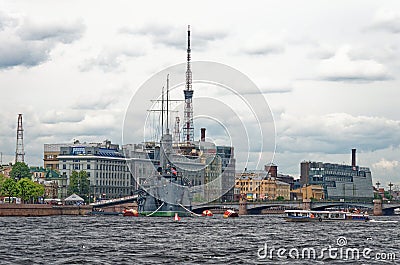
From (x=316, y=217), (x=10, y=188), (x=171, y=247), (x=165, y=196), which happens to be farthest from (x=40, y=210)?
(x=171, y=247)

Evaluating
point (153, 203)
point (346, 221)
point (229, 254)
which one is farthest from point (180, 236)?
point (153, 203)

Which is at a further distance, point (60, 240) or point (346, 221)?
point (346, 221)

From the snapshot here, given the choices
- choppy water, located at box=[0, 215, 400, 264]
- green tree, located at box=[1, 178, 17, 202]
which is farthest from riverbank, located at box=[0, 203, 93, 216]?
choppy water, located at box=[0, 215, 400, 264]

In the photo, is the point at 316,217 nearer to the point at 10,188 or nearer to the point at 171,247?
the point at 10,188

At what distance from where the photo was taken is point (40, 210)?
155125 millimetres

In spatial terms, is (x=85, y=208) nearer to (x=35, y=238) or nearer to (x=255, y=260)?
(x=35, y=238)

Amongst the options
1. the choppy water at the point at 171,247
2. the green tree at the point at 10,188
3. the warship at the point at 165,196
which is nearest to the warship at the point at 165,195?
the warship at the point at 165,196

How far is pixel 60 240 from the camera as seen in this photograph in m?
75.7

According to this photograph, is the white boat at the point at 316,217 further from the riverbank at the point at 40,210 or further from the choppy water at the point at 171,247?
the riverbank at the point at 40,210

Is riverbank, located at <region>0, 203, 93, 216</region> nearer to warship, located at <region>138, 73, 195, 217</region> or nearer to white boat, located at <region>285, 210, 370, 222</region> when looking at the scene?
warship, located at <region>138, 73, 195, 217</region>

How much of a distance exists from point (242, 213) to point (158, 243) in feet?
405

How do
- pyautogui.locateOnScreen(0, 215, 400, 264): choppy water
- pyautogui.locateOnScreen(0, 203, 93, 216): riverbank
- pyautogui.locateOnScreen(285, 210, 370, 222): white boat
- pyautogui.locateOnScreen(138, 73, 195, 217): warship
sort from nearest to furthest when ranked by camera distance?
pyautogui.locateOnScreen(0, 215, 400, 264): choppy water, pyautogui.locateOnScreen(285, 210, 370, 222): white boat, pyautogui.locateOnScreen(0, 203, 93, 216): riverbank, pyautogui.locateOnScreen(138, 73, 195, 217): warship

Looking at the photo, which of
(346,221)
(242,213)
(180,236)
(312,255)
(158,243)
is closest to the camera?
(312,255)

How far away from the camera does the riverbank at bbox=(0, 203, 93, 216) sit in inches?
5699
